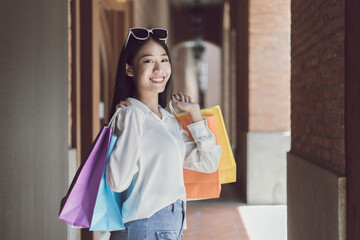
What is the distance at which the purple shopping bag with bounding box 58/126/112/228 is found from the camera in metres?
1.58

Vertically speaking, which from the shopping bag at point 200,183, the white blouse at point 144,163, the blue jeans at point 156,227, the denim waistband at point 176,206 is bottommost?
the blue jeans at point 156,227

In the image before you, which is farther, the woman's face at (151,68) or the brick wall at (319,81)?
the brick wall at (319,81)

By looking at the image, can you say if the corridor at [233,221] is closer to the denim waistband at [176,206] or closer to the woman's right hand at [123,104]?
the denim waistband at [176,206]

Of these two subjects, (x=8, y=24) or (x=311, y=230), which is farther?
(x=311, y=230)

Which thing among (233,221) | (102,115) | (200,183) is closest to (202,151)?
(200,183)

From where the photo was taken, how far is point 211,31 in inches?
778

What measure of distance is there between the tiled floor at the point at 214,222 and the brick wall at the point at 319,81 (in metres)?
1.47

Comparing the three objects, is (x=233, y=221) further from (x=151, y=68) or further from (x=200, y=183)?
(x=151, y=68)

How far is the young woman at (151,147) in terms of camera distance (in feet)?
5.39

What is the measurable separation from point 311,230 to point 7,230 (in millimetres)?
1936

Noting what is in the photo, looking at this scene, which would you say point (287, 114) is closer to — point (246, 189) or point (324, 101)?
point (246, 189)

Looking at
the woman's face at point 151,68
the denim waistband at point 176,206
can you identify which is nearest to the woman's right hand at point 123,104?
the woman's face at point 151,68

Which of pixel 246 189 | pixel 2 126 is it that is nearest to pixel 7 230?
pixel 2 126

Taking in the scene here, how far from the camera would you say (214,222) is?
5.36 m
